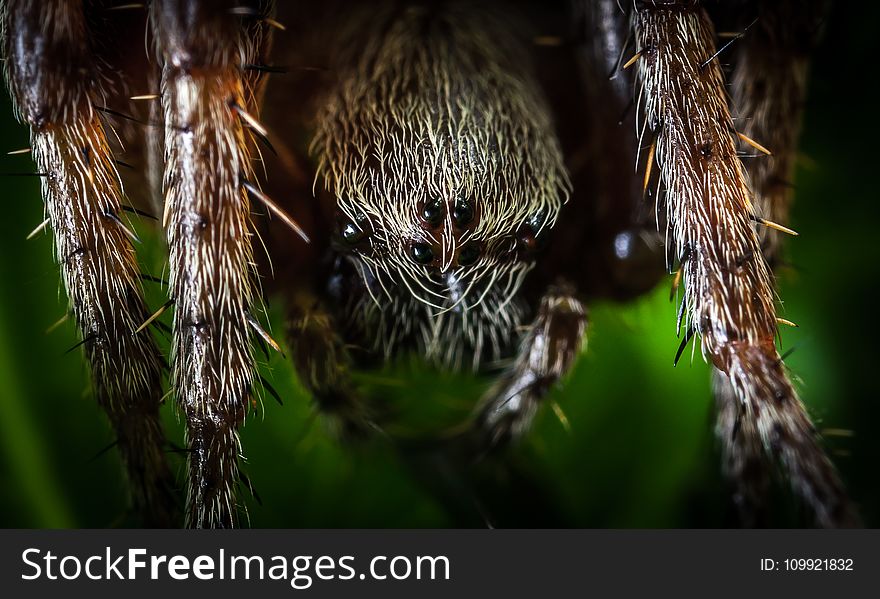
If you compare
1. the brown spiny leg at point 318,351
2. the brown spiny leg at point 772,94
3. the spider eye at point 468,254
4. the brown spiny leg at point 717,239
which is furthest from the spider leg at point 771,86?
the brown spiny leg at point 318,351

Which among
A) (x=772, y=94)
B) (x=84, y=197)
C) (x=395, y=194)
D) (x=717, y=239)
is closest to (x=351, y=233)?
(x=395, y=194)

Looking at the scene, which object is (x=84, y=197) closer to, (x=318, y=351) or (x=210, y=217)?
(x=210, y=217)

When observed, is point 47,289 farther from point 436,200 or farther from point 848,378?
point 848,378

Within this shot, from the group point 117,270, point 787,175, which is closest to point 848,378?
point 787,175

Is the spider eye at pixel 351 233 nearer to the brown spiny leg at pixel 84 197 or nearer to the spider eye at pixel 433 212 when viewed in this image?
the spider eye at pixel 433 212

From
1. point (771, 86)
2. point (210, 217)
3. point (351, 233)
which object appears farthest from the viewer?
point (771, 86)

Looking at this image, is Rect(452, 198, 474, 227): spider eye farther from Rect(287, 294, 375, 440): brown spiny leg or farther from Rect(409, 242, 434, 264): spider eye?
Rect(287, 294, 375, 440): brown spiny leg
